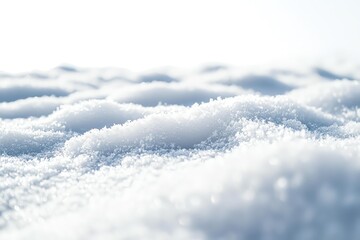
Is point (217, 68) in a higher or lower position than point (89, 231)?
higher

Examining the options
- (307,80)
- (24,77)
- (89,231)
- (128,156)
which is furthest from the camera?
(307,80)

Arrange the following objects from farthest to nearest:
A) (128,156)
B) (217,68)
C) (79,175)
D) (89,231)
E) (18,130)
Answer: (217,68) < (18,130) < (128,156) < (79,175) < (89,231)

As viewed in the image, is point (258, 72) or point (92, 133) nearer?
point (92, 133)

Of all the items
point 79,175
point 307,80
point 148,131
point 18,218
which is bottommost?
point 18,218

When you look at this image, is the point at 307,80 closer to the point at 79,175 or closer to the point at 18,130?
the point at 18,130

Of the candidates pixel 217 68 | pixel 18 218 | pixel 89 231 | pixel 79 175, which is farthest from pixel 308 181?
pixel 217 68

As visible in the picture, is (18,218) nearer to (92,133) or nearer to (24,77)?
(92,133)
